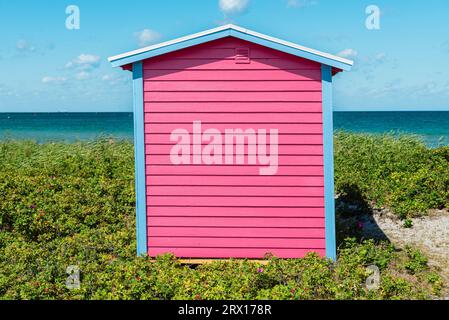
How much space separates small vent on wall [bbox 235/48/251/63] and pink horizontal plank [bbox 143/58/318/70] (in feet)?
0.14

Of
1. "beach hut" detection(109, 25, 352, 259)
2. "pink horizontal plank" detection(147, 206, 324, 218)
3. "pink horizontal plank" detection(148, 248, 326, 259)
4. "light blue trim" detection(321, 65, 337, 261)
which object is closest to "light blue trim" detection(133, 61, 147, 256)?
"beach hut" detection(109, 25, 352, 259)

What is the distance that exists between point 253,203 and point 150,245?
5.17ft

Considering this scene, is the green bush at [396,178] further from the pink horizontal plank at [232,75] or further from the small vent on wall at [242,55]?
the small vent on wall at [242,55]

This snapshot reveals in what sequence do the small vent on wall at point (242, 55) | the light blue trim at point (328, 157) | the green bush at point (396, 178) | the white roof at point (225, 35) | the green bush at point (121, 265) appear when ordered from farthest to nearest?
the green bush at point (396, 178), the small vent on wall at point (242, 55), the light blue trim at point (328, 157), the white roof at point (225, 35), the green bush at point (121, 265)

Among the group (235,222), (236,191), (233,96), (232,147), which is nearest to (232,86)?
(233,96)

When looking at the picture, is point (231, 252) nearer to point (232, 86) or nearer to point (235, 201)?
point (235, 201)

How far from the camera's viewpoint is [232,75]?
701cm

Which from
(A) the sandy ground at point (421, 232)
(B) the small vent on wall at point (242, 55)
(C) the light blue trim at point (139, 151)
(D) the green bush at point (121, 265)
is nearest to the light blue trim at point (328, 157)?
(D) the green bush at point (121, 265)

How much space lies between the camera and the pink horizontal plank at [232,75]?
6.94m

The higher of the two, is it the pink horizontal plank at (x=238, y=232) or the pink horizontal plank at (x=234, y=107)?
the pink horizontal plank at (x=234, y=107)

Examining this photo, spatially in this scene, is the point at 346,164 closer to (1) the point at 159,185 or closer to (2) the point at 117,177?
(2) the point at 117,177

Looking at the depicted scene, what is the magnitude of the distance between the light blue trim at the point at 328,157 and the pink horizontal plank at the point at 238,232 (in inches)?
6.1

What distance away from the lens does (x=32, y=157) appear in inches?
660

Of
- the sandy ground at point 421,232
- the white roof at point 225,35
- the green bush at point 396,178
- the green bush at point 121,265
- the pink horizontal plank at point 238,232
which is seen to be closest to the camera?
the green bush at point 121,265
